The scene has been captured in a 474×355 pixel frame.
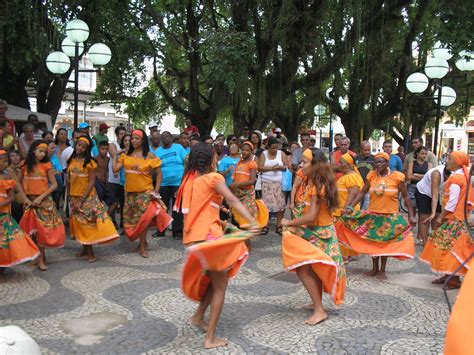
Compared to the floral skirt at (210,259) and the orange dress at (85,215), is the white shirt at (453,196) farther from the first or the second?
the orange dress at (85,215)

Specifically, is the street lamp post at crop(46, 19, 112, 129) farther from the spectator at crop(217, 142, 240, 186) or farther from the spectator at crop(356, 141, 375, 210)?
the spectator at crop(356, 141, 375, 210)

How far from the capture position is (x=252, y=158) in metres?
8.09

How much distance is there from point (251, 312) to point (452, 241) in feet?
8.35

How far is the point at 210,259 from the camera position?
3684mm

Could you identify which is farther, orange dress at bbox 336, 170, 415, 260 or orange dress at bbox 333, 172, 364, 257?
orange dress at bbox 333, 172, 364, 257

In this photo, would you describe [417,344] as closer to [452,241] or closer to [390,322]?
[390,322]

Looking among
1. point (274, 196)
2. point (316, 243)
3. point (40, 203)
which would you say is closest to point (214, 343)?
point (316, 243)

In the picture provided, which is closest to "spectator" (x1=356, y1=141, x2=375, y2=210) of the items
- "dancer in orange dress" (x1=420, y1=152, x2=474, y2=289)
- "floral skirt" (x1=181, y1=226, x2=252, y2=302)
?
"dancer in orange dress" (x1=420, y1=152, x2=474, y2=289)

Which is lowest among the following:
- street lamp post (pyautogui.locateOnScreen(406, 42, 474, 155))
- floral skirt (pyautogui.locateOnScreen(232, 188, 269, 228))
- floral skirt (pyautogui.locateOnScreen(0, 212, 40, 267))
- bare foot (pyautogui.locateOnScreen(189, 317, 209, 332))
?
bare foot (pyautogui.locateOnScreen(189, 317, 209, 332))

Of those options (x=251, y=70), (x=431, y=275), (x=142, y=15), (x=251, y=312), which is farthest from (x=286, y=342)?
(x=142, y=15)

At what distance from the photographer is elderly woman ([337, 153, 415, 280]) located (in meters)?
6.02

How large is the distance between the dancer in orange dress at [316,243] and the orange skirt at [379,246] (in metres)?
1.65

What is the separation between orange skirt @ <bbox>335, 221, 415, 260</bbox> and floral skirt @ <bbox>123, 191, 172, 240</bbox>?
8.19ft

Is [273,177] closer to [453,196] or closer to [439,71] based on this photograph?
[453,196]
